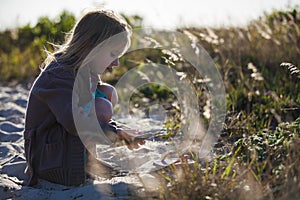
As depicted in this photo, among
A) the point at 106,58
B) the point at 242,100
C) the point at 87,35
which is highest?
the point at 87,35

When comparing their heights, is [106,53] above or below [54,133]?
above

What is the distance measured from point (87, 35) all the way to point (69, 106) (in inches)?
19.8

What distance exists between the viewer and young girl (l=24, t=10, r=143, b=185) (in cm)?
267

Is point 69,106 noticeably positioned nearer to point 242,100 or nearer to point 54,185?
point 54,185

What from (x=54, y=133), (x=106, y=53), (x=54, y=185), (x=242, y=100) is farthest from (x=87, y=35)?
(x=242, y=100)

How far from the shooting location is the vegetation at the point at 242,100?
87.9 inches

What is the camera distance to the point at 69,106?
8.59 ft

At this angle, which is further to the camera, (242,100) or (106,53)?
(242,100)

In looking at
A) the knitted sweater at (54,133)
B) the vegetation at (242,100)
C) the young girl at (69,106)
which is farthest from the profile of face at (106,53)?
the vegetation at (242,100)

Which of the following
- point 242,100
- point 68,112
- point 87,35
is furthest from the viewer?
point 242,100

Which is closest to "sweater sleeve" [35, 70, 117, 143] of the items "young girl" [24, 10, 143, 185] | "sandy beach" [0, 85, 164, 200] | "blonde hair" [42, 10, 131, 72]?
"young girl" [24, 10, 143, 185]

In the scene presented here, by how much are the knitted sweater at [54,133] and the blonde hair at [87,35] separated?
9 centimetres

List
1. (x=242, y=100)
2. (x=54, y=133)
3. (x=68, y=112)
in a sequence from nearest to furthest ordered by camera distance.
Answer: (x=68, y=112) < (x=54, y=133) < (x=242, y=100)

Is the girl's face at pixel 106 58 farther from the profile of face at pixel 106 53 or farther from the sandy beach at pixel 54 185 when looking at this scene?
the sandy beach at pixel 54 185
